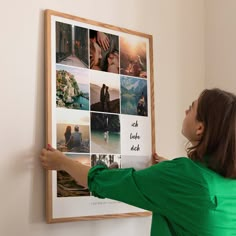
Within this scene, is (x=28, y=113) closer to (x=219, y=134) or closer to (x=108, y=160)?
(x=108, y=160)

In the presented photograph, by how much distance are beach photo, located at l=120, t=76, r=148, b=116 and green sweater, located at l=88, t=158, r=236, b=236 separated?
40 centimetres

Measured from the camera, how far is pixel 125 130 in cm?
165

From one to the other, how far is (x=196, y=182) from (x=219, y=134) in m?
0.14

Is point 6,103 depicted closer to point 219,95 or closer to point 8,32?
point 8,32

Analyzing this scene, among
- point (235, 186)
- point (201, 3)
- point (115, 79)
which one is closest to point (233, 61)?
point (201, 3)

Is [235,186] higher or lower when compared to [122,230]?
higher

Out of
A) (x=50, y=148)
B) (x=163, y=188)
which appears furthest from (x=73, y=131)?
(x=163, y=188)

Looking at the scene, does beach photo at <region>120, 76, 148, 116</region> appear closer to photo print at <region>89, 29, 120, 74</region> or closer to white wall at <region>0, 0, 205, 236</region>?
photo print at <region>89, 29, 120, 74</region>

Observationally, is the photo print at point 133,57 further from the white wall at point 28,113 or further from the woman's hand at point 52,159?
the woman's hand at point 52,159

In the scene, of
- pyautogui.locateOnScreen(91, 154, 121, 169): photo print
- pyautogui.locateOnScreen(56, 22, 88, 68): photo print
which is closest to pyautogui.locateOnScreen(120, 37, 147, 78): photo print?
pyautogui.locateOnScreen(56, 22, 88, 68): photo print

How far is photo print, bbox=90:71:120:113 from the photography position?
1.57 metres

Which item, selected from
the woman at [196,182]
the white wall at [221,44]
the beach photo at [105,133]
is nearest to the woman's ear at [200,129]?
the woman at [196,182]

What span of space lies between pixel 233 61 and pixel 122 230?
2.67ft

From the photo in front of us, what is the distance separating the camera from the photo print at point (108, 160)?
5.10 ft
